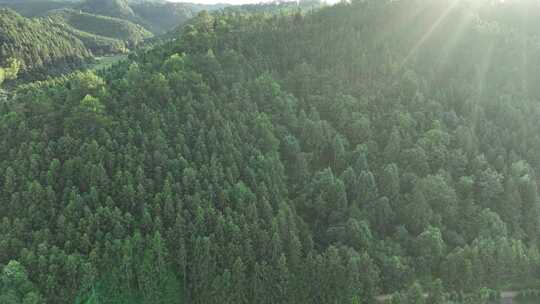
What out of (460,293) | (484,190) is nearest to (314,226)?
(460,293)

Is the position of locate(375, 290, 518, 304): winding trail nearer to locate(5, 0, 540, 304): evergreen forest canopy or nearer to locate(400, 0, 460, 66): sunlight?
locate(5, 0, 540, 304): evergreen forest canopy

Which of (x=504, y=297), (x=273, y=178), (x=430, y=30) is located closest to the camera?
(x=504, y=297)

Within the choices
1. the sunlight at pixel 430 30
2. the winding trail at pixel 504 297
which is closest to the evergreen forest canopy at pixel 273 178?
the winding trail at pixel 504 297

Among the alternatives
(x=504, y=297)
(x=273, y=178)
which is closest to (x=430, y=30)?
(x=273, y=178)

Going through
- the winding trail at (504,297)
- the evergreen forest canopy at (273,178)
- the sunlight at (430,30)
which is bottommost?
the winding trail at (504,297)

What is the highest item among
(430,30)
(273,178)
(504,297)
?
(430,30)

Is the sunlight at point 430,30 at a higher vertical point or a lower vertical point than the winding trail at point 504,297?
higher

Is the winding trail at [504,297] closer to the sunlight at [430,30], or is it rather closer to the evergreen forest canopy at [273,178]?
the evergreen forest canopy at [273,178]

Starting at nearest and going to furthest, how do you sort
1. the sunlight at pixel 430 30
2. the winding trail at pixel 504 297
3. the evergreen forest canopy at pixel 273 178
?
the evergreen forest canopy at pixel 273 178 → the winding trail at pixel 504 297 → the sunlight at pixel 430 30

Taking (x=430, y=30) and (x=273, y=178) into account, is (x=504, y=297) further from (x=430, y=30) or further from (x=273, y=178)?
(x=430, y=30)

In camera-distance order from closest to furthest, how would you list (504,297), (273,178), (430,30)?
(504,297) < (273,178) < (430,30)

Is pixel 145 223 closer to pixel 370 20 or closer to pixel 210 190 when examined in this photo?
pixel 210 190
